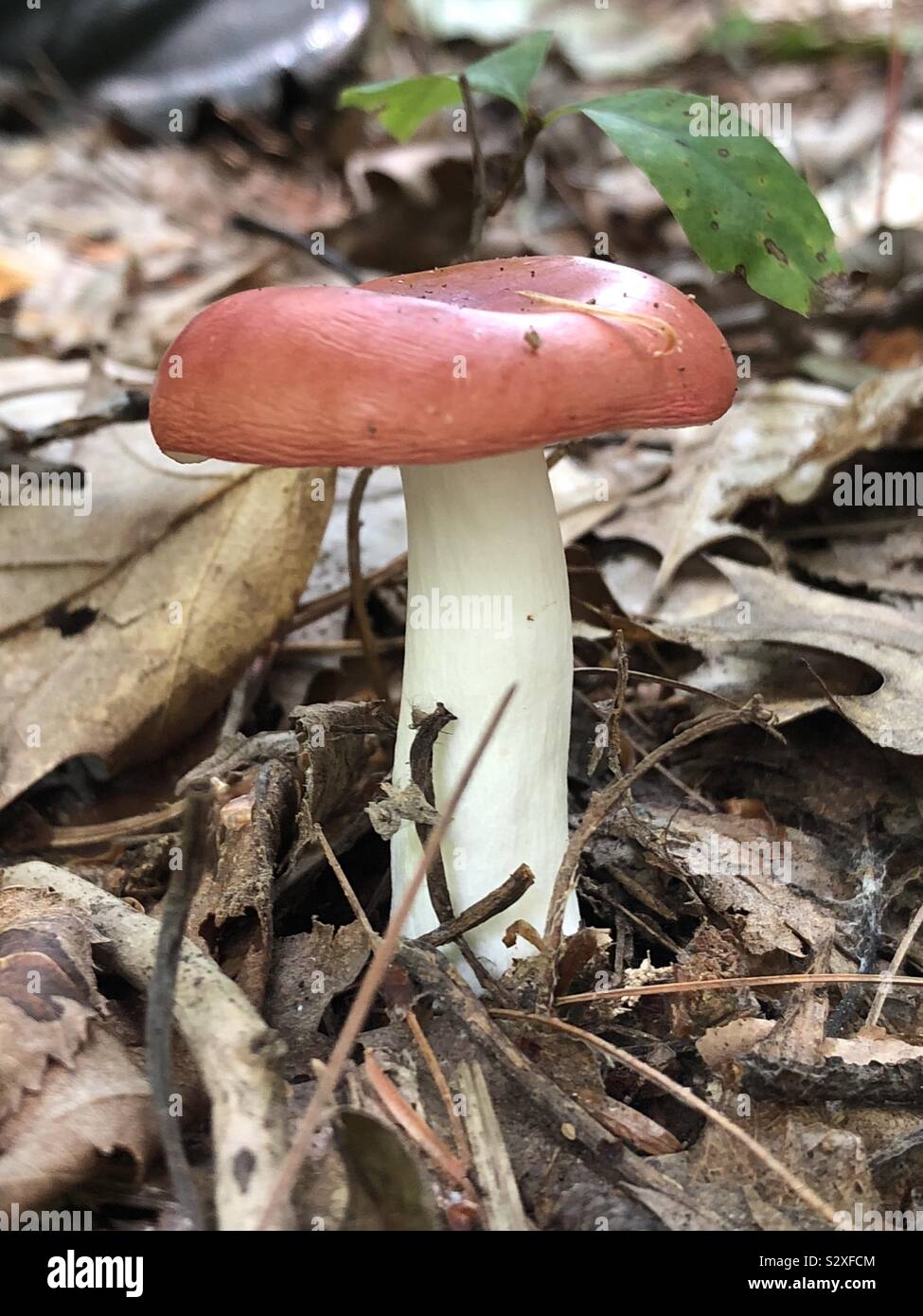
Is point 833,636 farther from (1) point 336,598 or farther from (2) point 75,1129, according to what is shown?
(2) point 75,1129

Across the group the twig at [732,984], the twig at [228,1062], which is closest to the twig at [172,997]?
the twig at [228,1062]

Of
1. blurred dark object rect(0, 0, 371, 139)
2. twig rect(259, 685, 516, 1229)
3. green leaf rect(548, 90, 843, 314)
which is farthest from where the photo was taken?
blurred dark object rect(0, 0, 371, 139)

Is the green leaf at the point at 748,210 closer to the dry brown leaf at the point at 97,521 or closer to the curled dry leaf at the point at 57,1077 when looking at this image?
the dry brown leaf at the point at 97,521

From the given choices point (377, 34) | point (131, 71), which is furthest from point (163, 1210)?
point (377, 34)

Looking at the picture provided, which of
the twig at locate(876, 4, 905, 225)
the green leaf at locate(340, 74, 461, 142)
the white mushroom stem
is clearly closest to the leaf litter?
the white mushroom stem

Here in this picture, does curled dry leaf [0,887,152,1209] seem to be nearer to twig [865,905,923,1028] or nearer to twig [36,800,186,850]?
twig [36,800,186,850]
